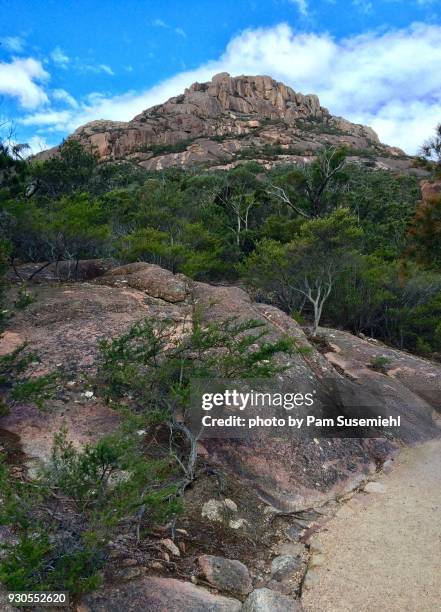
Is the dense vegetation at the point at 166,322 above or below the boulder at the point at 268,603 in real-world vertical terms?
above

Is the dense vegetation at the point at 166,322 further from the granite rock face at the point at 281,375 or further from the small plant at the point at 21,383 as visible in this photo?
the granite rock face at the point at 281,375

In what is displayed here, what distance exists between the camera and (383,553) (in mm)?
4594

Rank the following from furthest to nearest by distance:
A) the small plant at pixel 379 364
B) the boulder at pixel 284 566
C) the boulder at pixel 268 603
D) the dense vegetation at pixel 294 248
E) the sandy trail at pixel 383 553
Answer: the dense vegetation at pixel 294 248 → the small plant at pixel 379 364 → the boulder at pixel 284 566 → the sandy trail at pixel 383 553 → the boulder at pixel 268 603

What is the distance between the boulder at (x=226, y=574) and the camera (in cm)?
398

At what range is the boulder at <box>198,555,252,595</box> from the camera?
3.98 m

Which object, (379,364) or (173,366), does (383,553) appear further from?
(379,364)

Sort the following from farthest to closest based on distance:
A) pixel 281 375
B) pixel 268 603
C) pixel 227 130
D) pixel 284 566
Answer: pixel 227 130 → pixel 281 375 → pixel 284 566 → pixel 268 603

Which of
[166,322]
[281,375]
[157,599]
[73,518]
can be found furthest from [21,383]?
[281,375]

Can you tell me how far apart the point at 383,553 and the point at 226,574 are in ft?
5.92

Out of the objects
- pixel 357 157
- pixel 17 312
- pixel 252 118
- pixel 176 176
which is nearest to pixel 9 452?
pixel 17 312

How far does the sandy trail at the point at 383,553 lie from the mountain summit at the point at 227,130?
2262 inches

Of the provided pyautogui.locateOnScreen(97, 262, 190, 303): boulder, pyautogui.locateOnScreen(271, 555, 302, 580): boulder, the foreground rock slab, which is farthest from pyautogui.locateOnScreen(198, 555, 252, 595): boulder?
pyautogui.locateOnScreen(97, 262, 190, 303): boulder

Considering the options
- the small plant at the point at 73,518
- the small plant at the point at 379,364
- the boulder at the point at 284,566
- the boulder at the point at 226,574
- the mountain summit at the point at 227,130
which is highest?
the mountain summit at the point at 227,130

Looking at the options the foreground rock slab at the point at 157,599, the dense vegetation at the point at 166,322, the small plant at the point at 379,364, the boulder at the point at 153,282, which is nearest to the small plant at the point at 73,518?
the dense vegetation at the point at 166,322
